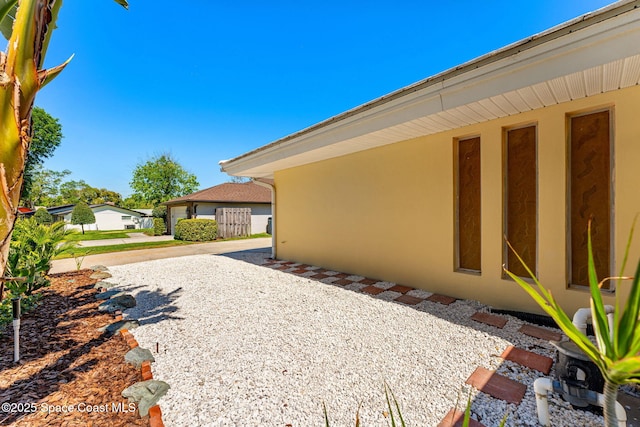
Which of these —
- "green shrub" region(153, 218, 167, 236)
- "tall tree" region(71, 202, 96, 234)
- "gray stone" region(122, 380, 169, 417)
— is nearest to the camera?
"gray stone" region(122, 380, 169, 417)

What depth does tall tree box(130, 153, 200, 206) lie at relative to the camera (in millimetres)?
32062

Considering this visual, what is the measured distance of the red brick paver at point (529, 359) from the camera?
9.23ft

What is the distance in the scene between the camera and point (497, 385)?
8.39ft

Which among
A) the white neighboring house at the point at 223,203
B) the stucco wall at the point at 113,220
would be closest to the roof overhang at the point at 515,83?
the white neighboring house at the point at 223,203

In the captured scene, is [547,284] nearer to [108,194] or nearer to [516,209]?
[516,209]

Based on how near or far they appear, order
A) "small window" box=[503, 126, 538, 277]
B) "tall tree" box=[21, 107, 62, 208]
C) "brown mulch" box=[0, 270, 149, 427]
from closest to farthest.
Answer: "brown mulch" box=[0, 270, 149, 427] < "small window" box=[503, 126, 538, 277] < "tall tree" box=[21, 107, 62, 208]

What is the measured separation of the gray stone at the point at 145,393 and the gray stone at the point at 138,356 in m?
0.46

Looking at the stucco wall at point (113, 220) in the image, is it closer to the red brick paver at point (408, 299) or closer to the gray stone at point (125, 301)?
the gray stone at point (125, 301)

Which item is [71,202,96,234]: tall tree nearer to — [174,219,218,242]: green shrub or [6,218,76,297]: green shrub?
[174,219,218,242]: green shrub

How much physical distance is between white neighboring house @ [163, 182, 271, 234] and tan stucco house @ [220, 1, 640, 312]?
13571 mm

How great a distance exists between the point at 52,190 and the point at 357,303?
196 ft

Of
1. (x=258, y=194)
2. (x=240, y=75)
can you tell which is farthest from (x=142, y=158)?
(x=240, y=75)

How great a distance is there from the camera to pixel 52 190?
43125 mm

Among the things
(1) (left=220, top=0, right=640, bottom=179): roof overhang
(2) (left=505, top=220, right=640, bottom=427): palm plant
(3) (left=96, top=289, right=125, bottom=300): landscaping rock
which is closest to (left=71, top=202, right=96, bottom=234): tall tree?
(3) (left=96, top=289, right=125, bottom=300): landscaping rock
